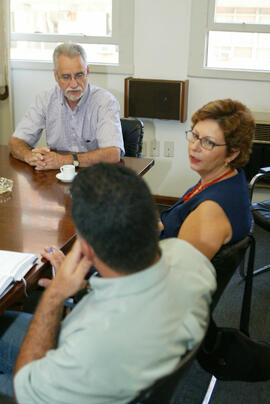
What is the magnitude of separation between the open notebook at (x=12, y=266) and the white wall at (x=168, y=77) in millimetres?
2481

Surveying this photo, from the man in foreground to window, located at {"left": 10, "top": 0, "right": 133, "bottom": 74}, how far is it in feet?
9.38

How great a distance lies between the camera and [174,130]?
3.66 m

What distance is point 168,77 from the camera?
3.54 m

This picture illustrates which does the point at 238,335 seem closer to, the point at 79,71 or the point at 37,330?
the point at 37,330

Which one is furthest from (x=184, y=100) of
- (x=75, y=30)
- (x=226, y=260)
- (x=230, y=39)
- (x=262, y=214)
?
(x=226, y=260)

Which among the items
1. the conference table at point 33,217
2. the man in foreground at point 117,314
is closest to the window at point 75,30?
the conference table at point 33,217

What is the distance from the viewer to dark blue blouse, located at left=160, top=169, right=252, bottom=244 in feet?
Result: 4.67

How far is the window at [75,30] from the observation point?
11.6 ft

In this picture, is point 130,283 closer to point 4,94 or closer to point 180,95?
point 180,95

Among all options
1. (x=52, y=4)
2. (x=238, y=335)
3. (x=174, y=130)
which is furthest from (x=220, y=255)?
(x=52, y=4)

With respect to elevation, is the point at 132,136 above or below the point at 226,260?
above

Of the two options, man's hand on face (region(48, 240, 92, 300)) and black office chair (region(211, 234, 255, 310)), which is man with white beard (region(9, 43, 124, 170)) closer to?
black office chair (region(211, 234, 255, 310))

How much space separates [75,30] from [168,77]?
85 centimetres

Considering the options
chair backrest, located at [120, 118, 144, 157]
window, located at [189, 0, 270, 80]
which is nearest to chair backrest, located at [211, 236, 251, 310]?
chair backrest, located at [120, 118, 144, 157]
